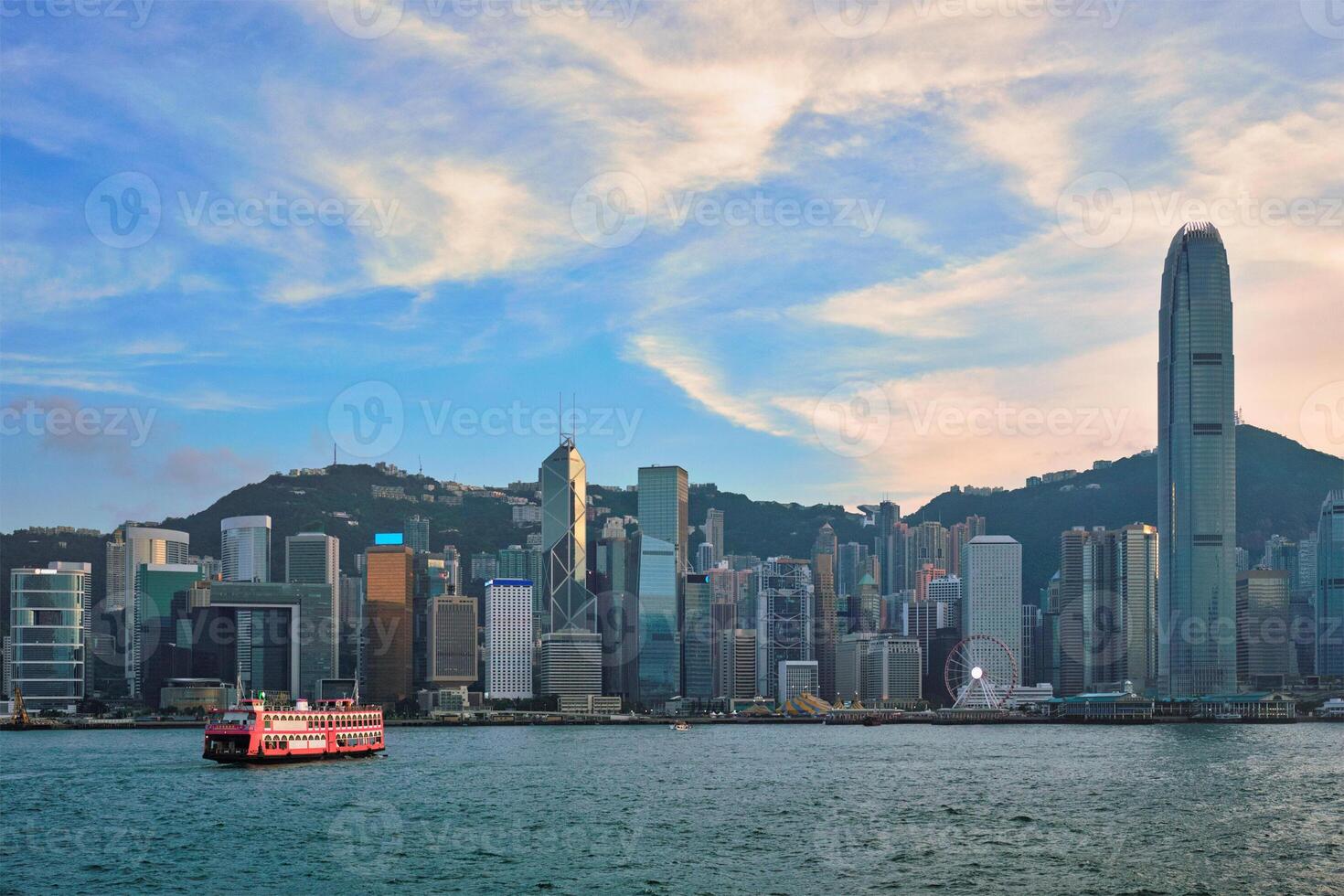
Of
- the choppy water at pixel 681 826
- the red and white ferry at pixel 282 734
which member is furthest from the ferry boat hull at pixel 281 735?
the choppy water at pixel 681 826

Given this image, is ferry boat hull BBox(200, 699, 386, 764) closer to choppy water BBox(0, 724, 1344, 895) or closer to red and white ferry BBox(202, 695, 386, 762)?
red and white ferry BBox(202, 695, 386, 762)

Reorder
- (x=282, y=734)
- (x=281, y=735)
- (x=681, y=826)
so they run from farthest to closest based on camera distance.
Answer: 1. (x=282, y=734)
2. (x=281, y=735)
3. (x=681, y=826)

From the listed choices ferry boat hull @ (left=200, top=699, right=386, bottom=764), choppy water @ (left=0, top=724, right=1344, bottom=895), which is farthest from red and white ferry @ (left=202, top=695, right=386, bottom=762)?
choppy water @ (left=0, top=724, right=1344, bottom=895)

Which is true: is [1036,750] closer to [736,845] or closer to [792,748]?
[792,748]

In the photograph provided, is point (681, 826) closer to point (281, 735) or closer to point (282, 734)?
point (281, 735)

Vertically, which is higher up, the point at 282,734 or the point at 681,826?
the point at 681,826

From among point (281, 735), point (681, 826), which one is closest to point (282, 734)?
point (281, 735)

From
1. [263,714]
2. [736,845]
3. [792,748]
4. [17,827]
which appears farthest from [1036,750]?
[17,827]

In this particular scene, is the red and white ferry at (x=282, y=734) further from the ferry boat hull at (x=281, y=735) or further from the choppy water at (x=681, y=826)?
the choppy water at (x=681, y=826)
